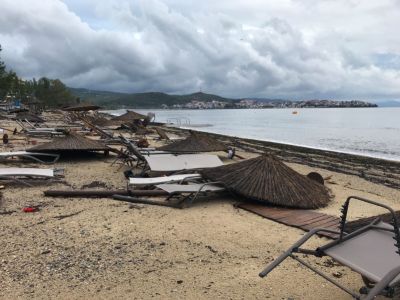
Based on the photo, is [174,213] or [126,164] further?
[126,164]

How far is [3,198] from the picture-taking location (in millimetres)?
7137

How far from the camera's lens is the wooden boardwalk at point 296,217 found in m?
5.84

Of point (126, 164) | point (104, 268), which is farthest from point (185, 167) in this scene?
point (104, 268)

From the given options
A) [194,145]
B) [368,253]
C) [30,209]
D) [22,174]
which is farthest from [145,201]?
[194,145]

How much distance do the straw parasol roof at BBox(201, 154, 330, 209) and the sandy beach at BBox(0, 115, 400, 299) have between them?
340mm

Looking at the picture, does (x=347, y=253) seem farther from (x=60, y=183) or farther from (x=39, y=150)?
(x=39, y=150)

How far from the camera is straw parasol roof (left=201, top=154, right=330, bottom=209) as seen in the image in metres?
7.01

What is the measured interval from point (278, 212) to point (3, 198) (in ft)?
15.0

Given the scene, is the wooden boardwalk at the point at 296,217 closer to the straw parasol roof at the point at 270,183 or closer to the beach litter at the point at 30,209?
the straw parasol roof at the point at 270,183

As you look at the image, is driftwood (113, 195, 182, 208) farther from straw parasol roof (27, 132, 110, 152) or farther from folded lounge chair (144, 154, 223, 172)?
straw parasol roof (27, 132, 110, 152)

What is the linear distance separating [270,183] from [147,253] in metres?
3.21

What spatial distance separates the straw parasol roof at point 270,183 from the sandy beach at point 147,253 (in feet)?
1.12

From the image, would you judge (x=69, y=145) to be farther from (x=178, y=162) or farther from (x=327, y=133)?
(x=327, y=133)

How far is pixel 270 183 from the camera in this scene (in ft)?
23.9
